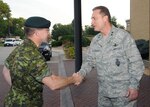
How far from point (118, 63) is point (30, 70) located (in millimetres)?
1200

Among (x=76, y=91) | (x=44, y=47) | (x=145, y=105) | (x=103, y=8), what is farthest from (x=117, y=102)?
(x=44, y=47)

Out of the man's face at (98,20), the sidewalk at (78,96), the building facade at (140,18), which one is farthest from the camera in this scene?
the building facade at (140,18)

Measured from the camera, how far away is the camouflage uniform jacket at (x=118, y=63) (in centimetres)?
471

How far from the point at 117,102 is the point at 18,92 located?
132 centimetres

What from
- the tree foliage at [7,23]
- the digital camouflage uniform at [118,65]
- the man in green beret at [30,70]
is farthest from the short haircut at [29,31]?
the tree foliage at [7,23]

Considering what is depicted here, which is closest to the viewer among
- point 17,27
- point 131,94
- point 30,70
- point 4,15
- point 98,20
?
point 30,70

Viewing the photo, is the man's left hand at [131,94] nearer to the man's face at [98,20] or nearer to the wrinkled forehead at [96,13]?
the man's face at [98,20]

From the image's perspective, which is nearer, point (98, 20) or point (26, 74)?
point (26, 74)

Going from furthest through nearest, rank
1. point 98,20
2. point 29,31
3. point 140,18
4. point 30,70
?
point 140,18
point 98,20
point 29,31
point 30,70

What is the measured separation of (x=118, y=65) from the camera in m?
4.73

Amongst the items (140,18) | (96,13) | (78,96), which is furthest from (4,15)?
(96,13)

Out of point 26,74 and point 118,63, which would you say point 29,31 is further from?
point 118,63

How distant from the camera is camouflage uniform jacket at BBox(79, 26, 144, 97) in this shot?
4.71 metres

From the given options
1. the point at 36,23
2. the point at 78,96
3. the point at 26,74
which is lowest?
the point at 78,96
